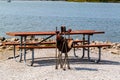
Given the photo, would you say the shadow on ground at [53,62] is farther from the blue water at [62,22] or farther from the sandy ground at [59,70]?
the blue water at [62,22]

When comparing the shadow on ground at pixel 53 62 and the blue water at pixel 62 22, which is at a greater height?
the blue water at pixel 62 22

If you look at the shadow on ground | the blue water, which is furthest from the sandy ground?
the blue water

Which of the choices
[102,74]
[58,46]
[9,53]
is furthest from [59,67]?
[9,53]

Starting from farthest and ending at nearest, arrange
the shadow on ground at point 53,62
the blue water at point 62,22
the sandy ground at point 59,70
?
the blue water at point 62,22
the shadow on ground at point 53,62
the sandy ground at point 59,70

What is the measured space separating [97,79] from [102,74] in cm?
79

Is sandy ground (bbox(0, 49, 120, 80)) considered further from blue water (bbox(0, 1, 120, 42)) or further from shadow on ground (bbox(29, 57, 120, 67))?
blue water (bbox(0, 1, 120, 42))

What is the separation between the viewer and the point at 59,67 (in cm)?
1505

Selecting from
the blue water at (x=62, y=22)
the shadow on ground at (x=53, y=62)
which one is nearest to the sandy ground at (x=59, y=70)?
the shadow on ground at (x=53, y=62)

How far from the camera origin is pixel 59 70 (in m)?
14.5

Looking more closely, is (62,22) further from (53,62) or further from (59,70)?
(59,70)

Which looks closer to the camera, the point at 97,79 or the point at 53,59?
the point at 97,79

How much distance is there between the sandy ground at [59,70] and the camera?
1366 centimetres

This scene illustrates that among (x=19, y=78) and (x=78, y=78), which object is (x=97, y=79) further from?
(x=19, y=78)

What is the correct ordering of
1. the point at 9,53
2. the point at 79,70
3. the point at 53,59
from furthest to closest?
the point at 9,53 → the point at 53,59 → the point at 79,70
